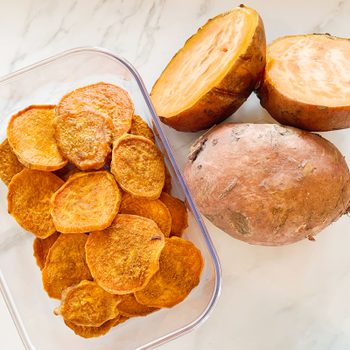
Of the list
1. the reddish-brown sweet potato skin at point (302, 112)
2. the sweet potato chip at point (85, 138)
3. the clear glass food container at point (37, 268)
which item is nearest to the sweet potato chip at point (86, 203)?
the sweet potato chip at point (85, 138)

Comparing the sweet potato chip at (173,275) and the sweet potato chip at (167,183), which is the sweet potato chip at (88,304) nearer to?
the sweet potato chip at (173,275)

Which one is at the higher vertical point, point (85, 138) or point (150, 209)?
point (85, 138)

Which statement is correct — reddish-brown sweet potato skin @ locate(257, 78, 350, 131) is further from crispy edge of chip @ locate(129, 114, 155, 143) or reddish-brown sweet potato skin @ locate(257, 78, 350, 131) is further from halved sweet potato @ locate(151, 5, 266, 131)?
crispy edge of chip @ locate(129, 114, 155, 143)

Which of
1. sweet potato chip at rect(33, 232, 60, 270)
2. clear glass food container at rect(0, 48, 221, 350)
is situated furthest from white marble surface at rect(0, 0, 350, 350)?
sweet potato chip at rect(33, 232, 60, 270)

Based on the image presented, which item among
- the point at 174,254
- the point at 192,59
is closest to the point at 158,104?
the point at 192,59

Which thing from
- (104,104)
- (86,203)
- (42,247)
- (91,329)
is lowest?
(91,329)

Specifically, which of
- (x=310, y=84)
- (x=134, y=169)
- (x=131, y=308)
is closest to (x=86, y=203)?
(x=134, y=169)

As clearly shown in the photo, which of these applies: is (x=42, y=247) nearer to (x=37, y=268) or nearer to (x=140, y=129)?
(x=37, y=268)
